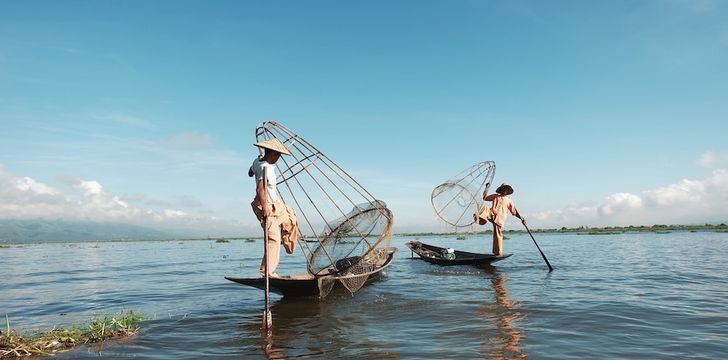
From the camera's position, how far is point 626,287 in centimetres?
1038

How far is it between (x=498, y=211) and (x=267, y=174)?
9.51 meters

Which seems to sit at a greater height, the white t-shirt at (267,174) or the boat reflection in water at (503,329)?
the white t-shirt at (267,174)

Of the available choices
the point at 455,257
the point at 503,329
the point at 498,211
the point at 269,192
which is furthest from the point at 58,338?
the point at 455,257

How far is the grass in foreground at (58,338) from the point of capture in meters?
5.37

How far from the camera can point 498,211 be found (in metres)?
14.6

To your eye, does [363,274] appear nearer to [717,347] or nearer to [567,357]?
[567,357]

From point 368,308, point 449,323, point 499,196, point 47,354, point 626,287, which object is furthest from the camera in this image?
point 499,196

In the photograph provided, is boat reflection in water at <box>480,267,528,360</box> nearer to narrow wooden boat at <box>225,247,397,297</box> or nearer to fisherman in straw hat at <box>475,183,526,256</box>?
Answer: narrow wooden boat at <box>225,247,397,297</box>

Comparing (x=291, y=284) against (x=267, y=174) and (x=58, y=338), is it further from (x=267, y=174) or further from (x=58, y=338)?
(x=58, y=338)

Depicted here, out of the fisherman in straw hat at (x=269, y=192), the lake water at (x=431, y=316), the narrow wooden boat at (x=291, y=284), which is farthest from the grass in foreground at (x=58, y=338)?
the fisherman in straw hat at (x=269, y=192)

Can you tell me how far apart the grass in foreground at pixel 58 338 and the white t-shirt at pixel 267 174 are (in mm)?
3021

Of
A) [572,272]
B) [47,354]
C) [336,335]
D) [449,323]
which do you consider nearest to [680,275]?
[572,272]

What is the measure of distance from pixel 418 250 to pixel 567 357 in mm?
13797

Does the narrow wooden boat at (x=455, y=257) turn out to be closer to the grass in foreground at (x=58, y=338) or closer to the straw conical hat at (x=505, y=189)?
the straw conical hat at (x=505, y=189)
